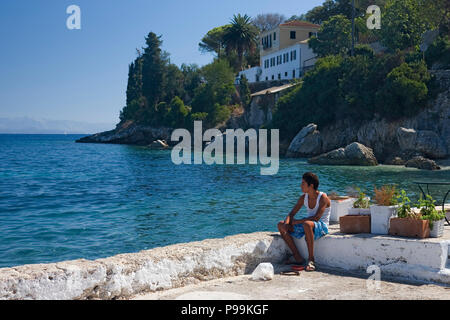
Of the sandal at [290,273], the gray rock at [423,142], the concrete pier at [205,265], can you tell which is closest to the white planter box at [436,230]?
the concrete pier at [205,265]

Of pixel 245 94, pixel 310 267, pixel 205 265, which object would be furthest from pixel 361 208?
pixel 245 94

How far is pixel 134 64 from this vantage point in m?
100

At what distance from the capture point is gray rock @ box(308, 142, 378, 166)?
3575 centimetres

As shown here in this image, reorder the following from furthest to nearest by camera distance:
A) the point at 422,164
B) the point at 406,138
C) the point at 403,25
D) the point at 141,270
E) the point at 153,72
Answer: the point at 153,72, the point at 403,25, the point at 406,138, the point at 422,164, the point at 141,270

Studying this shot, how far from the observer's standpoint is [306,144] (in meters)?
44.7

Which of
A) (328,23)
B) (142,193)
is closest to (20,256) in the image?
(142,193)

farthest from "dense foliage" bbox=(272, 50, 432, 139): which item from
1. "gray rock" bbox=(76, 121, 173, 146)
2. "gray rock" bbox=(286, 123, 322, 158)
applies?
"gray rock" bbox=(76, 121, 173, 146)

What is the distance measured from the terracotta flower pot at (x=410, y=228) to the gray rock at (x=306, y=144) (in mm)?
38216

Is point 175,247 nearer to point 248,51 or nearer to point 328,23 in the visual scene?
point 328,23

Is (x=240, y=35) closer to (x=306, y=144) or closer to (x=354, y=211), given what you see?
(x=306, y=144)

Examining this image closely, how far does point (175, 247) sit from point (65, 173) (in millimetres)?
35217

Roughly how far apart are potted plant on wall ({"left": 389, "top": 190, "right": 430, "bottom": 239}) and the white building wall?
61.0 metres

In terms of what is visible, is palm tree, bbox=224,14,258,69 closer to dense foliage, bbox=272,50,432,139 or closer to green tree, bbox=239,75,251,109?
green tree, bbox=239,75,251,109

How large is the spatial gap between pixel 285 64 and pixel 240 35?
14.6m
